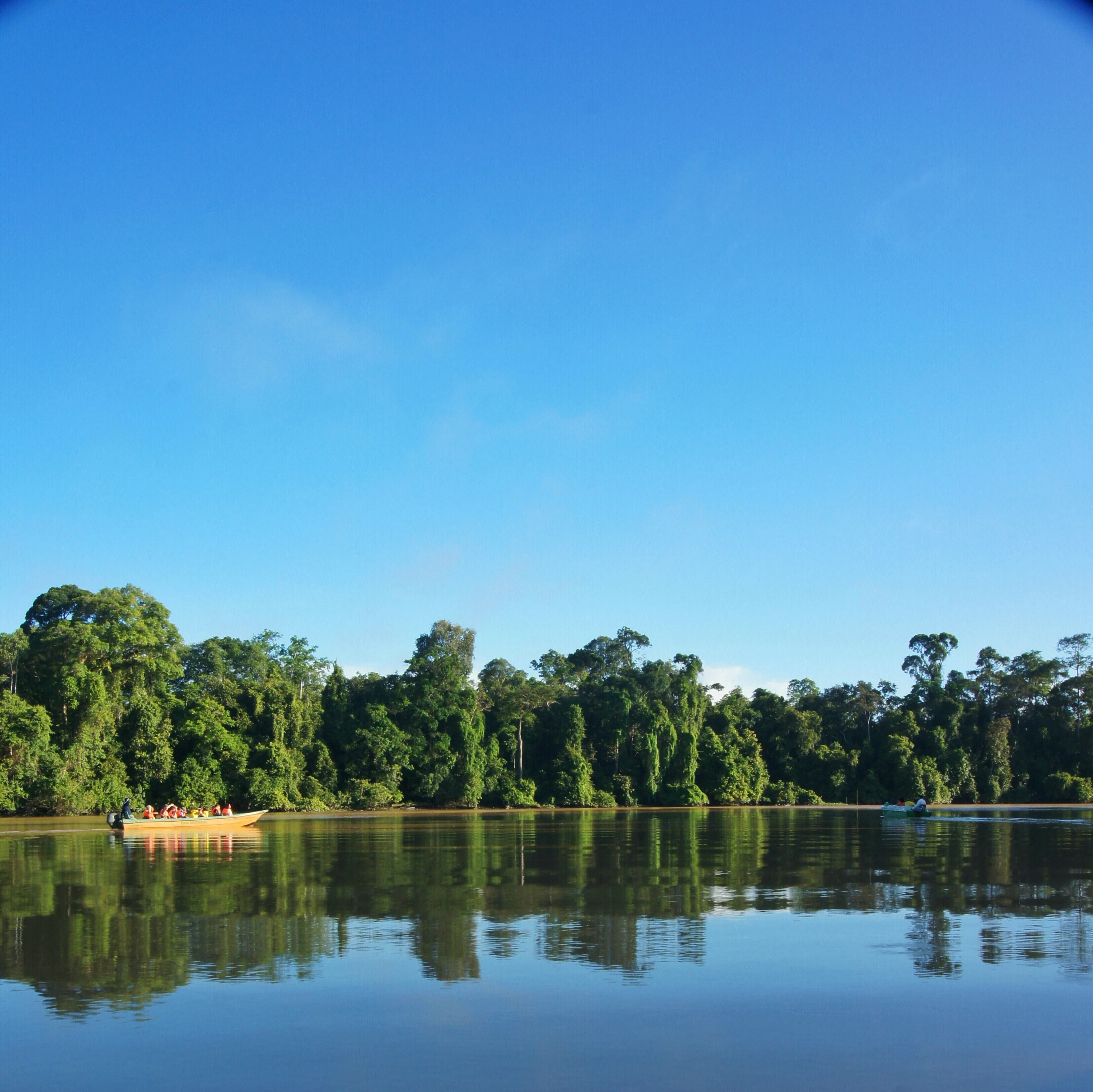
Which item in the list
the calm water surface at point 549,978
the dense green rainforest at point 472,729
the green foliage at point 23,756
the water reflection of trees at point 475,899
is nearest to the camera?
the calm water surface at point 549,978

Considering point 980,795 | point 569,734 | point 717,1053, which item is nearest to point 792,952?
point 717,1053

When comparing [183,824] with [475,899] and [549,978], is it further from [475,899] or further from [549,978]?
[549,978]

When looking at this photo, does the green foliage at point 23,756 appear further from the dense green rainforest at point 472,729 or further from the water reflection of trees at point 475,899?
the water reflection of trees at point 475,899

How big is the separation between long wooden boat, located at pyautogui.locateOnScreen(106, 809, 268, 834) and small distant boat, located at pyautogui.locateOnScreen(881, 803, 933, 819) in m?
37.7

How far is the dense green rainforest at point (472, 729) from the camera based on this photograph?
6191cm

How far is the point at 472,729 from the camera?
79688 millimetres

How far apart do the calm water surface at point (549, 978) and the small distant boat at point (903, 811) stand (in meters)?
40.7

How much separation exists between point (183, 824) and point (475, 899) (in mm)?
30912

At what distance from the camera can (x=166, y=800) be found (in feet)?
206

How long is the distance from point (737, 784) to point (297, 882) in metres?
75.5

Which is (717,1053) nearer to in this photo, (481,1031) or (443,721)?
(481,1031)

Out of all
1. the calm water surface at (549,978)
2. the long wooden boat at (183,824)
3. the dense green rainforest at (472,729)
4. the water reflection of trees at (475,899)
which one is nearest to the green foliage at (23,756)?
the dense green rainforest at (472,729)

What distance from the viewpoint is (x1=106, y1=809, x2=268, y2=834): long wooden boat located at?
139ft

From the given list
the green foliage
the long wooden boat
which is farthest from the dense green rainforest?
the long wooden boat
